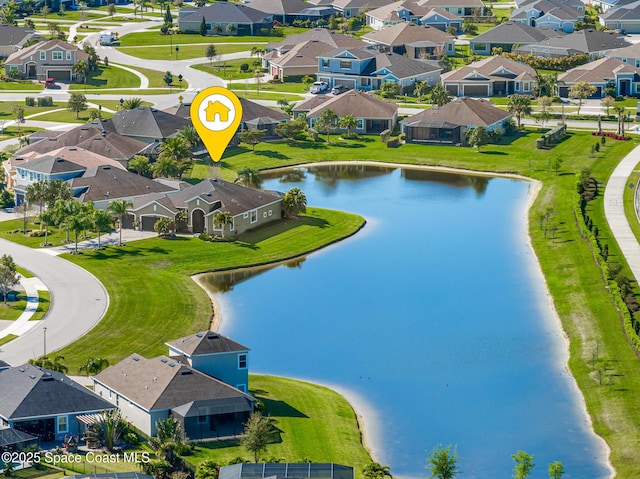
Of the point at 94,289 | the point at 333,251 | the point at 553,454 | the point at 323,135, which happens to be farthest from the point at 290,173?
the point at 553,454

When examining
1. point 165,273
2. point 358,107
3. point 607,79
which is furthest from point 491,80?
point 165,273

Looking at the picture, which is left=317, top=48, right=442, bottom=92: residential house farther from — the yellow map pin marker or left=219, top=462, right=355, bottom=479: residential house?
left=219, top=462, right=355, bottom=479: residential house

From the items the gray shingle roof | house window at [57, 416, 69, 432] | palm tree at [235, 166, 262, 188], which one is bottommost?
house window at [57, 416, 69, 432]

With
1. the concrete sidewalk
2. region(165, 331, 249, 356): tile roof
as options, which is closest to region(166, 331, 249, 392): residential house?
region(165, 331, 249, 356): tile roof

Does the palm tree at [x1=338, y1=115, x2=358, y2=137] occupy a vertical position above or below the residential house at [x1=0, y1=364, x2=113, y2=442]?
above

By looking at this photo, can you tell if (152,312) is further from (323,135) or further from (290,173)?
(323,135)

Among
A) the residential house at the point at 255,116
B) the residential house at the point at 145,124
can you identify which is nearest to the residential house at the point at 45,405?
the residential house at the point at 145,124

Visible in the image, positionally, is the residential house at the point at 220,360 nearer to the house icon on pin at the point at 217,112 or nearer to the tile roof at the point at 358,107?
the house icon on pin at the point at 217,112
